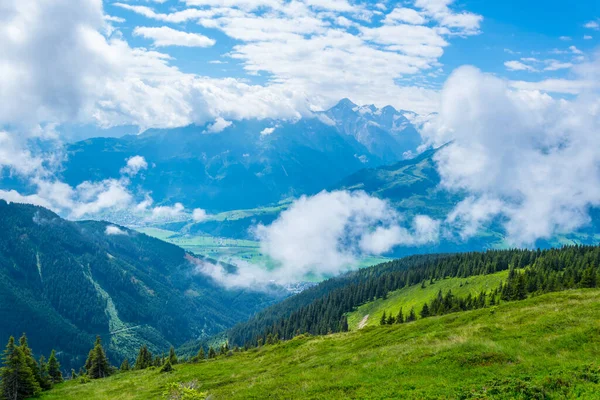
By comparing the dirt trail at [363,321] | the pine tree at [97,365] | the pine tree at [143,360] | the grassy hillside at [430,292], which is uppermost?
→ the pine tree at [97,365]

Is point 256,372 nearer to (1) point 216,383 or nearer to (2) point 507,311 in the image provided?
(1) point 216,383

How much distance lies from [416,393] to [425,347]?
14770mm

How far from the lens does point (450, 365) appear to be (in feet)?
118

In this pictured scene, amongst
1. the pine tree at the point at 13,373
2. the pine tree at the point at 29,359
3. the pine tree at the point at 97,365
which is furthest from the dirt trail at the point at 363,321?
the pine tree at the point at 13,373

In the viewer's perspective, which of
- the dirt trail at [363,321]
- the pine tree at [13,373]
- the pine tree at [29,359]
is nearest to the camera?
the pine tree at [13,373]

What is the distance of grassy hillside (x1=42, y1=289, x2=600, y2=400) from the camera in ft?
94.8

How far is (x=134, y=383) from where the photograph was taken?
222 ft

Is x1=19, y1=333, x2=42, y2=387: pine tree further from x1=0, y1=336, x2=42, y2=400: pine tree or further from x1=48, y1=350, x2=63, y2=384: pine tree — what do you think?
x1=48, y1=350, x2=63, y2=384: pine tree

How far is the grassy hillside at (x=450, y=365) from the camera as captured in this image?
28.9m

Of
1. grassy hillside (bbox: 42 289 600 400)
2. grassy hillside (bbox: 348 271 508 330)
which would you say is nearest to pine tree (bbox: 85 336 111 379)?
grassy hillside (bbox: 42 289 600 400)

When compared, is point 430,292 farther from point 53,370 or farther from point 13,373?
point 13,373

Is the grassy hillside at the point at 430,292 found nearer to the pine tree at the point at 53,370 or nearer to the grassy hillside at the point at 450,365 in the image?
the grassy hillside at the point at 450,365

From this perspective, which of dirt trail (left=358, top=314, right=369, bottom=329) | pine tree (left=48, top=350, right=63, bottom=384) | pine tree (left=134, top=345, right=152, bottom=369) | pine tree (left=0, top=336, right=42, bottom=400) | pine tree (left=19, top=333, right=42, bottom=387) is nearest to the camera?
pine tree (left=0, top=336, right=42, bottom=400)

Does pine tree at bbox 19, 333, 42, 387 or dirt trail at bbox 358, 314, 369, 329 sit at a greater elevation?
pine tree at bbox 19, 333, 42, 387
